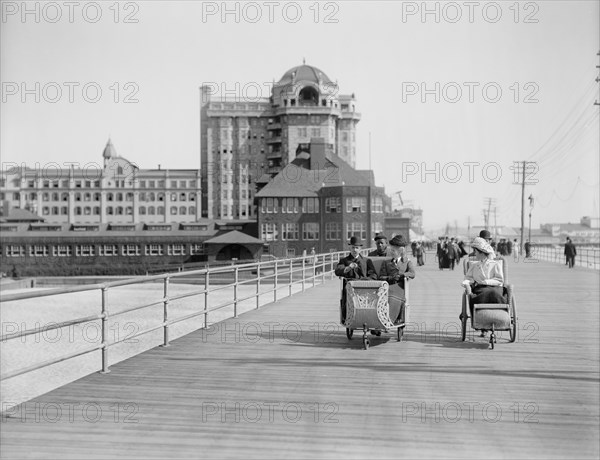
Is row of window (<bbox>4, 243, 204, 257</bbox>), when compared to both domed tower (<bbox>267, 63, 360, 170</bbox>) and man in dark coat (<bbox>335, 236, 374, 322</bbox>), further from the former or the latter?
man in dark coat (<bbox>335, 236, 374, 322</bbox>)

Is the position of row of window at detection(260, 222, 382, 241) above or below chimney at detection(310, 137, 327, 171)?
below

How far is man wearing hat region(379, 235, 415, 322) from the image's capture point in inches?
408

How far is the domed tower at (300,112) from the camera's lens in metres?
127

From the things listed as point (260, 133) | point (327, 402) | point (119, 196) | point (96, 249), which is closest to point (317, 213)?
point (96, 249)

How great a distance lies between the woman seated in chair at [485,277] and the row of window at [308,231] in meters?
76.4

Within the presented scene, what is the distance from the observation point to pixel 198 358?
9719mm

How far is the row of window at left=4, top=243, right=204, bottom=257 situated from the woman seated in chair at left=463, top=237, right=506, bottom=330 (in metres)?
85.5

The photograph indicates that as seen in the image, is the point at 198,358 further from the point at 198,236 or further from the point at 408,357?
the point at 198,236

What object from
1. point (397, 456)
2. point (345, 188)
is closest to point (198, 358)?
point (397, 456)

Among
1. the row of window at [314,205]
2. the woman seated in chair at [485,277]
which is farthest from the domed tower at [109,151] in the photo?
the woman seated in chair at [485,277]

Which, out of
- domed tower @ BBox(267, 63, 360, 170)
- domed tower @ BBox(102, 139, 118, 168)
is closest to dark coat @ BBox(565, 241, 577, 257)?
domed tower @ BBox(267, 63, 360, 170)

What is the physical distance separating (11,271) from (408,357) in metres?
86.4

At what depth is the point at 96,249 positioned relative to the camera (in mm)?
95500

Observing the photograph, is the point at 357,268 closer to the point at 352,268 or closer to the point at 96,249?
the point at 352,268
